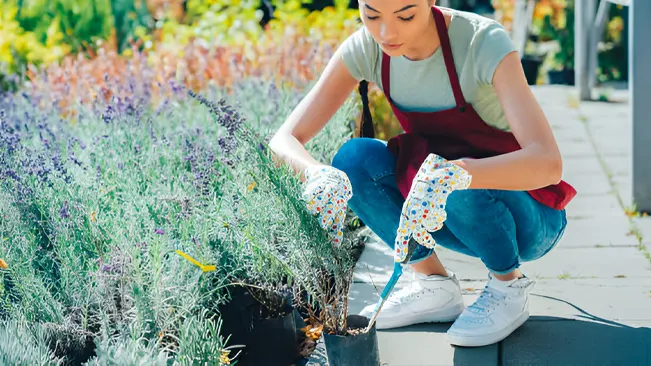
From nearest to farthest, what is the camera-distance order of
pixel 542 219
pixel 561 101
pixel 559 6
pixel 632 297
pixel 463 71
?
pixel 463 71 → pixel 542 219 → pixel 632 297 → pixel 561 101 → pixel 559 6

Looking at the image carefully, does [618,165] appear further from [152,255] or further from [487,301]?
[152,255]

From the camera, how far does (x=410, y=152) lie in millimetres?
2918

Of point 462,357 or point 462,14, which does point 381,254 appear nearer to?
point 462,357

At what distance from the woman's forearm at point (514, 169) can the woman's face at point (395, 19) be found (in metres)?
0.41

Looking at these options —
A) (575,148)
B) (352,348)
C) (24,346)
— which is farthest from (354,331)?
(575,148)

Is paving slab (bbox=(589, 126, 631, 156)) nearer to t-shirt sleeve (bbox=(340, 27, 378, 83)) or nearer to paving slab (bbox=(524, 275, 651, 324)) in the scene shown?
paving slab (bbox=(524, 275, 651, 324))

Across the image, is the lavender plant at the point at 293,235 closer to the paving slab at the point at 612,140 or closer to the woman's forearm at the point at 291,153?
the woman's forearm at the point at 291,153

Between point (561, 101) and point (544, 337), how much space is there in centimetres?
485

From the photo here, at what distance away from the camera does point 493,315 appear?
2941 mm

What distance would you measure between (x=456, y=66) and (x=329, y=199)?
0.59 metres

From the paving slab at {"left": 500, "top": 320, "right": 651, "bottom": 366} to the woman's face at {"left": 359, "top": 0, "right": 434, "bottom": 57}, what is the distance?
3.38ft

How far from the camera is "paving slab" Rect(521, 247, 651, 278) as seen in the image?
357 cm

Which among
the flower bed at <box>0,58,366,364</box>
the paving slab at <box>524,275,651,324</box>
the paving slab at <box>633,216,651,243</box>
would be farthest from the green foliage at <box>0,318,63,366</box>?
the paving slab at <box>633,216,651,243</box>

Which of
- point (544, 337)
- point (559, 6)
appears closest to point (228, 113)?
point (544, 337)
